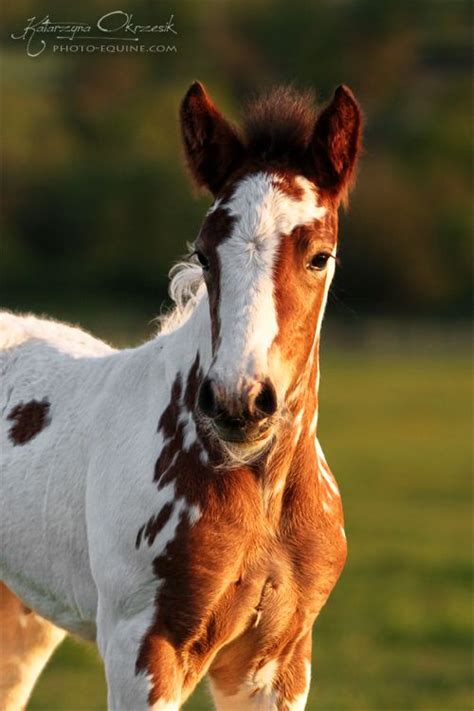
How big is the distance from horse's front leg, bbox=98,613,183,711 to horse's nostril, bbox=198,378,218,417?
0.82 meters

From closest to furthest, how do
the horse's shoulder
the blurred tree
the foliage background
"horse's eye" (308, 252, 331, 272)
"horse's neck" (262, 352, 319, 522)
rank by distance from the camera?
"horse's eye" (308, 252, 331, 272) → "horse's neck" (262, 352, 319, 522) → the horse's shoulder → the foliage background → the blurred tree

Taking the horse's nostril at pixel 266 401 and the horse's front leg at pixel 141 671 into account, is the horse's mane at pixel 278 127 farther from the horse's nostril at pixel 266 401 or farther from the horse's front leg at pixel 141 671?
the horse's front leg at pixel 141 671

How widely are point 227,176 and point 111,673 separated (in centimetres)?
170

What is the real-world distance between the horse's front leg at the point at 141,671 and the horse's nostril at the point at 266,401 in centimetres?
86

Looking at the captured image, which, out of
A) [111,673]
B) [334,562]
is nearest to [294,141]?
[334,562]

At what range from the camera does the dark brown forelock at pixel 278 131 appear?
440cm

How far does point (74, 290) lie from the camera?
59.4 m

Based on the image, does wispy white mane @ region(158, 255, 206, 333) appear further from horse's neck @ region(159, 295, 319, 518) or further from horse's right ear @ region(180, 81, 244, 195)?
horse's right ear @ region(180, 81, 244, 195)

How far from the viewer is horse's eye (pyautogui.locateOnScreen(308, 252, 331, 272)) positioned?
4180 millimetres

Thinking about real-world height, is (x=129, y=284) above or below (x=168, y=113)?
below

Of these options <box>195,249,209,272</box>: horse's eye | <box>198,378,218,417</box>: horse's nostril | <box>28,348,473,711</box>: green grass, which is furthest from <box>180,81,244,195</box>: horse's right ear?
<box>28,348,473,711</box>: green grass

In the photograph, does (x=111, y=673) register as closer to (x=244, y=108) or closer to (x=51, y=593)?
(x=51, y=593)

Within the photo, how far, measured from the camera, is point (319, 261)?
166 inches

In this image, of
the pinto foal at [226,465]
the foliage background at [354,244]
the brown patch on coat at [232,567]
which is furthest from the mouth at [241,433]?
the foliage background at [354,244]
